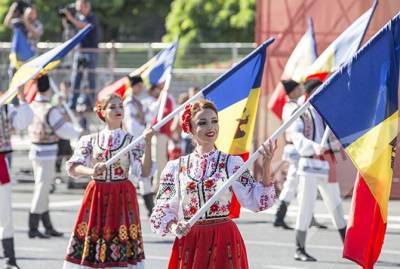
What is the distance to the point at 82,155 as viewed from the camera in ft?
32.8

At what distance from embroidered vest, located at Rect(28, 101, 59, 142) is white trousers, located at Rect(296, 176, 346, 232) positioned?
124 inches

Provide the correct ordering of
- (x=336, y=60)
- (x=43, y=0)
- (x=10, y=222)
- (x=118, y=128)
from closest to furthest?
(x=118, y=128) → (x=10, y=222) → (x=336, y=60) → (x=43, y=0)

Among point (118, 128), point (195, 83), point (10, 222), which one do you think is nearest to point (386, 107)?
point (118, 128)

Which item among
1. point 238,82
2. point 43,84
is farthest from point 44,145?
point 238,82

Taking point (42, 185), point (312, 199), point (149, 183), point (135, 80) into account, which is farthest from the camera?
point (149, 183)

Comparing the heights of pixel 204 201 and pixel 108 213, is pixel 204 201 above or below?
above

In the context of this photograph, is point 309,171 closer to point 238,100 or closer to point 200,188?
point 238,100

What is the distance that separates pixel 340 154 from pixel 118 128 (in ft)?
8.98

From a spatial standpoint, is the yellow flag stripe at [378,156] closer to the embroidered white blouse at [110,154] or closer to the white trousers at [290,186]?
the embroidered white blouse at [110,154]

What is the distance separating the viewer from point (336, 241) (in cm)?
1334

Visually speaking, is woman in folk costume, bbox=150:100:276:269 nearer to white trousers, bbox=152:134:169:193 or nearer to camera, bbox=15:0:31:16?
white trousers, bbox=152:134:169:193

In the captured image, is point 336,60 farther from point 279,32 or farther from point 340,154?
point 279,32

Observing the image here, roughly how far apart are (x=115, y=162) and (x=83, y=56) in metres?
9.48

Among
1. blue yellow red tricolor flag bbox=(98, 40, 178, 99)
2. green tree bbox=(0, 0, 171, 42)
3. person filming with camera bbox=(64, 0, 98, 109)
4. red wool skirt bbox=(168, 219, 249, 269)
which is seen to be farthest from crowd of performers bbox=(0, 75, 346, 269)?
green tree bbox=(0, 0, 171, 42)
